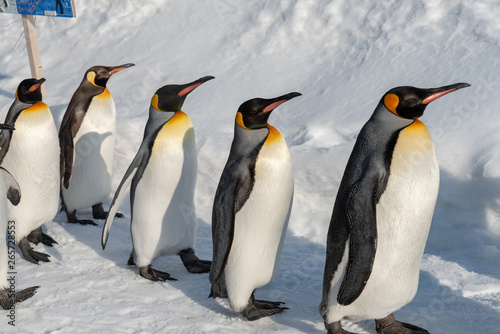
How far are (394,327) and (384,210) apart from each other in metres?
0.56

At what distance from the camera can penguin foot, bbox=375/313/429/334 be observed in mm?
2514

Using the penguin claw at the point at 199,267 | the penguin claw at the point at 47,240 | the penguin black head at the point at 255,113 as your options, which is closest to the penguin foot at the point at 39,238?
the penguin claw at the point at 47,240

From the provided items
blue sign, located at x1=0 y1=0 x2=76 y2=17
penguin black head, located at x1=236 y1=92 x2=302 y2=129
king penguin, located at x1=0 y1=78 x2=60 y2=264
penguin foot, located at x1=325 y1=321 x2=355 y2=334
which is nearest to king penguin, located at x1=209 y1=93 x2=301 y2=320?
penguin black head, located at x1=236 y1=92 x2=302 y2=129

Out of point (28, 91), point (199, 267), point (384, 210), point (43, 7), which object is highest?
point (43, 7)

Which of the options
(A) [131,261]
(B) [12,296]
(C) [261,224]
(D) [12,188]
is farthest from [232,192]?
(D) [12,188]

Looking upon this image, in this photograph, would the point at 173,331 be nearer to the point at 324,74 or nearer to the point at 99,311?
the point at 99,311

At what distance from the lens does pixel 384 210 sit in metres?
2.35

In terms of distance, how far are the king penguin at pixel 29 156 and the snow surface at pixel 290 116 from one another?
0.76 feet

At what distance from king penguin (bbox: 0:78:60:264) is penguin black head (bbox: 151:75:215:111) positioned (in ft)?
2.88

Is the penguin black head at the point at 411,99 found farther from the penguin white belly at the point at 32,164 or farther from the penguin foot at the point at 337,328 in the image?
the penguin white belly at the point at 32,164

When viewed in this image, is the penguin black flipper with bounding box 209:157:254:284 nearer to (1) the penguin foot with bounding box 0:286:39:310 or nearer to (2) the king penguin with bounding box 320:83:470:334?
(2) the king penguin with bounding box 320:83:470:334

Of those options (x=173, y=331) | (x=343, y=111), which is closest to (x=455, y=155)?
(x=343, y=111)

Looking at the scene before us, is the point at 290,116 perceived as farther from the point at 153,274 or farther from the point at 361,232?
the point at 361,232

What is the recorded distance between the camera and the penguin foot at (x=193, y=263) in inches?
134
